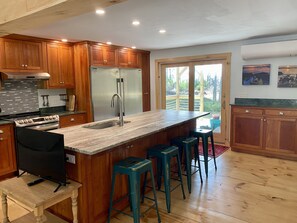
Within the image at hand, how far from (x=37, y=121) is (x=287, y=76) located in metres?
4.73

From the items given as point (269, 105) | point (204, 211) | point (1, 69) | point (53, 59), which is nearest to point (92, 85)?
point (53, 59)

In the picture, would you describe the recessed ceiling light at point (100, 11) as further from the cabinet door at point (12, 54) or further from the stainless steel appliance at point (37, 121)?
the stainless steel appliance at point (37, 121)

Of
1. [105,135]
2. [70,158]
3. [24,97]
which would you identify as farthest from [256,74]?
[24,97]

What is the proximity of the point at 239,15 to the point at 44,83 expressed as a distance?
3.55m

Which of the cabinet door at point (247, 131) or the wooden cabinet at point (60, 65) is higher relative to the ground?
the wooden cabinet at point (60, 65)

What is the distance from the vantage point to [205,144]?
141 inches

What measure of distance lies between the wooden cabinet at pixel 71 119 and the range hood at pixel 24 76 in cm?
81

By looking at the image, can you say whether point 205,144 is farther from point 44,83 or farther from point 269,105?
point 44,83

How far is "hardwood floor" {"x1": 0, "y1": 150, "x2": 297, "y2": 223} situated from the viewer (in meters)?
2.54

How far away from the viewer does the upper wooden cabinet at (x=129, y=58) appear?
17.8 feet

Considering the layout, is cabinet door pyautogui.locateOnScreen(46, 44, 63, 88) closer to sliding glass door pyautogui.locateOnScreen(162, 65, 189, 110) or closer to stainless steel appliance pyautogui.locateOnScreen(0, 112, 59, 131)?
stainless steel appliance pyautogui.locateOnScreen(0, 112, 59, 131)

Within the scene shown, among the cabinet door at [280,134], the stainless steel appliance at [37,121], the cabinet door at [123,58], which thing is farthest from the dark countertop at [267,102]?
the stainless steel appliance at [37,121]

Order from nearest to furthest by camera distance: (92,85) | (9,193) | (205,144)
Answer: (9,193)
(205,144)
(92,85)

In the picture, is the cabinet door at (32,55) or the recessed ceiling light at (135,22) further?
the cabinet door at (32,55)
